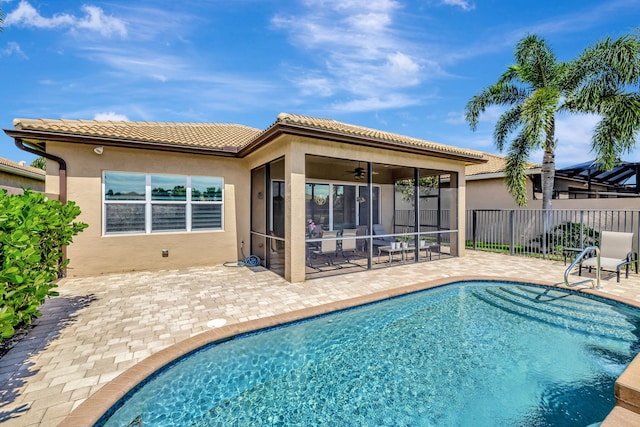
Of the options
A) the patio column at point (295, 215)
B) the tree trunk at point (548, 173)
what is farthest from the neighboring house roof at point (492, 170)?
the patio column at point (295, 215)

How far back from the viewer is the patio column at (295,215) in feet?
24.2

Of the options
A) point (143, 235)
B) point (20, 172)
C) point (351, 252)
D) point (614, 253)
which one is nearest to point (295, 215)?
point (143, 235)

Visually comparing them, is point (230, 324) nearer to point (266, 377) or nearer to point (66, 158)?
point (266, 377)

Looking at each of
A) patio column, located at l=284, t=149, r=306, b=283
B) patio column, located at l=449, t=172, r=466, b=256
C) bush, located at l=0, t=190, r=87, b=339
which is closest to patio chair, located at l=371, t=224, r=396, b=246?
patio column, located at l=449, t=172, r=466, b=256

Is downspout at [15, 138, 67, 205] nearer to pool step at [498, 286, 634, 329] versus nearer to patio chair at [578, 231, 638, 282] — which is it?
pool step at [498, 286, 634, 329]

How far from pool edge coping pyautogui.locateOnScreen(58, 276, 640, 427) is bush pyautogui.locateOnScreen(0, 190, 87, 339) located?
3.61 ft

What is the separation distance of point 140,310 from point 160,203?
14.8 ft

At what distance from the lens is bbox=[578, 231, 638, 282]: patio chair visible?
7.84 meters

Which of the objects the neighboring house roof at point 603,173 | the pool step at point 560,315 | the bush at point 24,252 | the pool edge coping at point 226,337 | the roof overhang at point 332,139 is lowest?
the pool step at point 560,315

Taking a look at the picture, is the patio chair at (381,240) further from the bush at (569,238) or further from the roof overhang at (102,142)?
the roof overhang at (102,142)

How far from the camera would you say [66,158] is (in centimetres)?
810

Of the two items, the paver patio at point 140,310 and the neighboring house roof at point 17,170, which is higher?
the neighboring house roof at point 17,170

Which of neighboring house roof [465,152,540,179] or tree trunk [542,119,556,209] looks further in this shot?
neighboring house roof [465,152,540,179]

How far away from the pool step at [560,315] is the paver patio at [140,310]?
1211 millimetres
